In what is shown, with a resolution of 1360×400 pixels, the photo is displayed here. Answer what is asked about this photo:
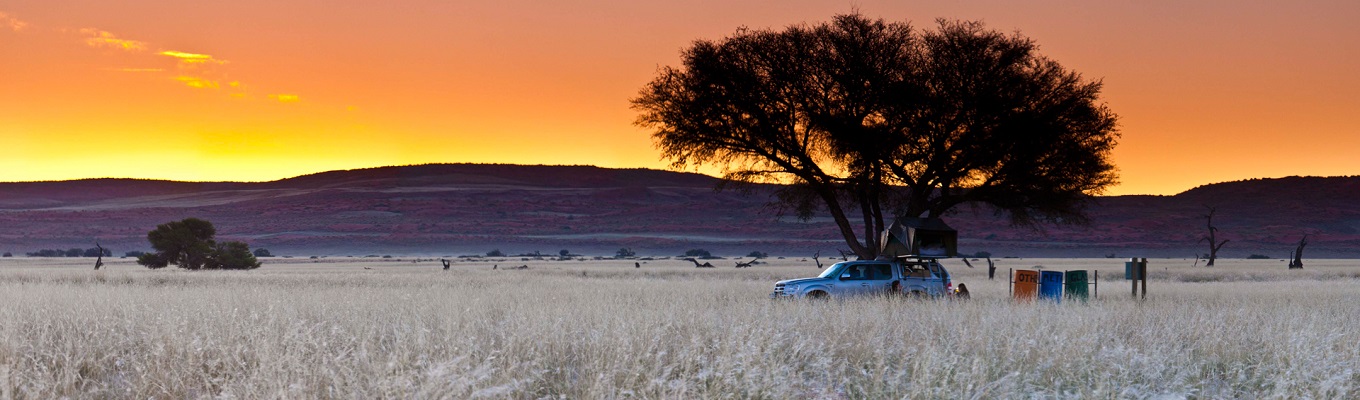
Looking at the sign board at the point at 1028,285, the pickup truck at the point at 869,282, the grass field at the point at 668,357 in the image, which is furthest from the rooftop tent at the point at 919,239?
the grass field at the point at 668,357

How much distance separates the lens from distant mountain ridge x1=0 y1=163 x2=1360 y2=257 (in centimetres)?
15312

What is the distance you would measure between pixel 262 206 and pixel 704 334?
604 feet

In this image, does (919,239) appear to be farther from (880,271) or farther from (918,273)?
(880,271)

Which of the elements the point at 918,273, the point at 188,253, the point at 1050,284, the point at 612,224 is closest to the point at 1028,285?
the point at 1050,284

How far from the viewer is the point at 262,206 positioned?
183 metres

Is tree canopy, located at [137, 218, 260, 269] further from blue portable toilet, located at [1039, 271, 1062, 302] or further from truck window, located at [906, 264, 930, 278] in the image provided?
blue portable toilet, located at [1039, 271, 1062, 302]

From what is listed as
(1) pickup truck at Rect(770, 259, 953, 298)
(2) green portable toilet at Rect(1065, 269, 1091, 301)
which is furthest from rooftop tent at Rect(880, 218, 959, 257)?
(2) green portable toilet at Rect(1065, 269, 1091, 301)

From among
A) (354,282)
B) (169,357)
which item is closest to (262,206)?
(354,282)

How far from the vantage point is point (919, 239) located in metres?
26.6

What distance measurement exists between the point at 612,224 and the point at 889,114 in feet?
480

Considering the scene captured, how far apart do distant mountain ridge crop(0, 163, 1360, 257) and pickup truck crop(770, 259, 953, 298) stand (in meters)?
114

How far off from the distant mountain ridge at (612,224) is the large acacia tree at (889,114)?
108 m

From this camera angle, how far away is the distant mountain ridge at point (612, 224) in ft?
502

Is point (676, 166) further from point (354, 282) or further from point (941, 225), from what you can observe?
point (354, 282)
